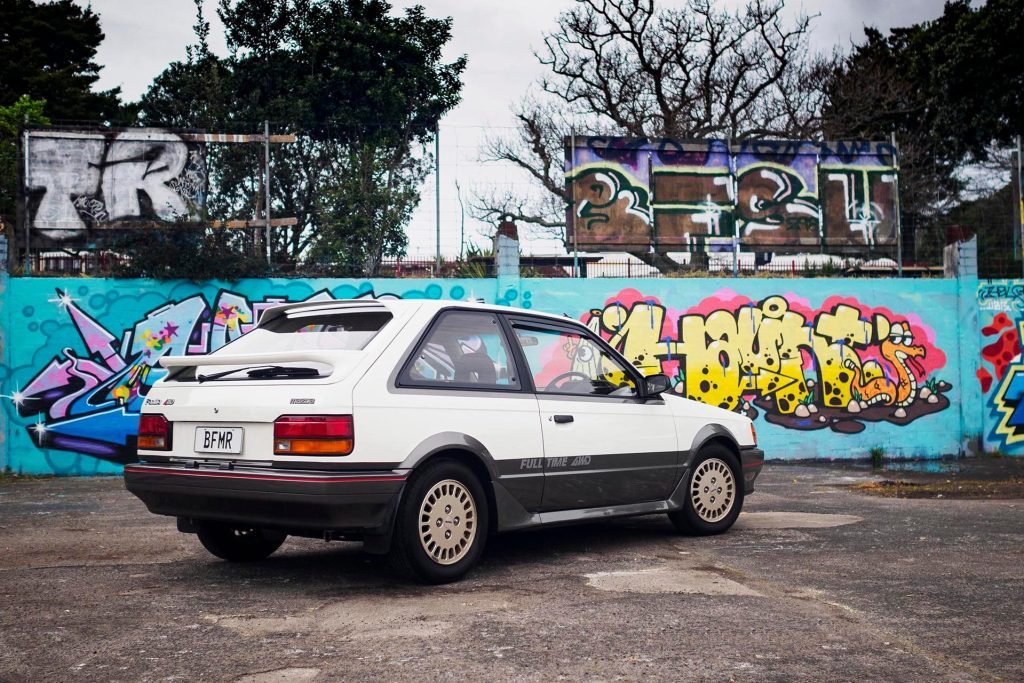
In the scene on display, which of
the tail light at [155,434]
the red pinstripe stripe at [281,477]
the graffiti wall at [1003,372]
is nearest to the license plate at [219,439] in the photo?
the red pinstripe stripe at [281,477]

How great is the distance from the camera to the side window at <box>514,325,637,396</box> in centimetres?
582

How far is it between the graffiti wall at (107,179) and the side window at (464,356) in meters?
8.70

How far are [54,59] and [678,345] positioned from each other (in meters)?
35.9

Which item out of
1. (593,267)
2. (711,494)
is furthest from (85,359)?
(711,494)

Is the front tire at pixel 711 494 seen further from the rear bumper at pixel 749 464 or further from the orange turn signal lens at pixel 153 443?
the orange turn signal lens at pixel 153 443

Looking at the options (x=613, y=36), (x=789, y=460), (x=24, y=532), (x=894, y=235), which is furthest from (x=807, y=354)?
(x=613, y=36)

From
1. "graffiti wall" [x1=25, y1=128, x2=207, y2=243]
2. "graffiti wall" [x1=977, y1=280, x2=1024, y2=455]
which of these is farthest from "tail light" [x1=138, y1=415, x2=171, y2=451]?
"graffiti wall" [x1=977, y1=280, x2=1024, y2=455]

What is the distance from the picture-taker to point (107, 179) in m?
13.2

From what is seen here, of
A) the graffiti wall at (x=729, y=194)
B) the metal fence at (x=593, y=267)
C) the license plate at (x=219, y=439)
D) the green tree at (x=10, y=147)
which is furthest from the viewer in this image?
the green tree at (x=10, y=147)

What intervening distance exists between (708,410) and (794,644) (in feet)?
10.2

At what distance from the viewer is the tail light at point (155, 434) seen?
16.7 feet

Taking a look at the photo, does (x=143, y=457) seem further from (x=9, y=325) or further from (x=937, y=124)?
(x=937, y=124)

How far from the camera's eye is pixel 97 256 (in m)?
12.3

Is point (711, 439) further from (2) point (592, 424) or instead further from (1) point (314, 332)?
(1) point (314, 332)
